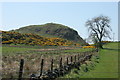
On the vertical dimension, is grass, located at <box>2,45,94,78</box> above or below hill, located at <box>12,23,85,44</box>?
below

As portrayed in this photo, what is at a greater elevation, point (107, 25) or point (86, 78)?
Result: point (107, 25)

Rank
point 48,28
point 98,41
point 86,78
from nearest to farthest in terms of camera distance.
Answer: point 86,78 < point 98,41 < point 48,28

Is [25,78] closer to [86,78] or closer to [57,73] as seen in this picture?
[57,73]

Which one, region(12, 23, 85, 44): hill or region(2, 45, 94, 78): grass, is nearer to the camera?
region(2, 45, 94, 78): grass

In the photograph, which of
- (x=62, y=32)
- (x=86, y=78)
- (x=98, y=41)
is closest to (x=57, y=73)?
(x=86, y=78)

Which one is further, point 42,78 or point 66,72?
point 66,72

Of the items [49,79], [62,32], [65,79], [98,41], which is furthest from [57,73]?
[62,32]

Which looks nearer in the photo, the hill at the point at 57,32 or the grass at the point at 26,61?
the grass at the point at 26,61

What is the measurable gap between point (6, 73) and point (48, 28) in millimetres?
145703

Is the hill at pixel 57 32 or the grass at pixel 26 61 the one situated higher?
the hill at pixel 57 32

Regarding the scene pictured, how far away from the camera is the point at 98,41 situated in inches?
3302

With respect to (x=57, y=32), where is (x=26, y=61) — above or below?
below

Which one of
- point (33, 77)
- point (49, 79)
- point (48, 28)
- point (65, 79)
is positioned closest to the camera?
point (33, 77)

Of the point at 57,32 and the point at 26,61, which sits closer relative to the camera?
the point at 26,61
